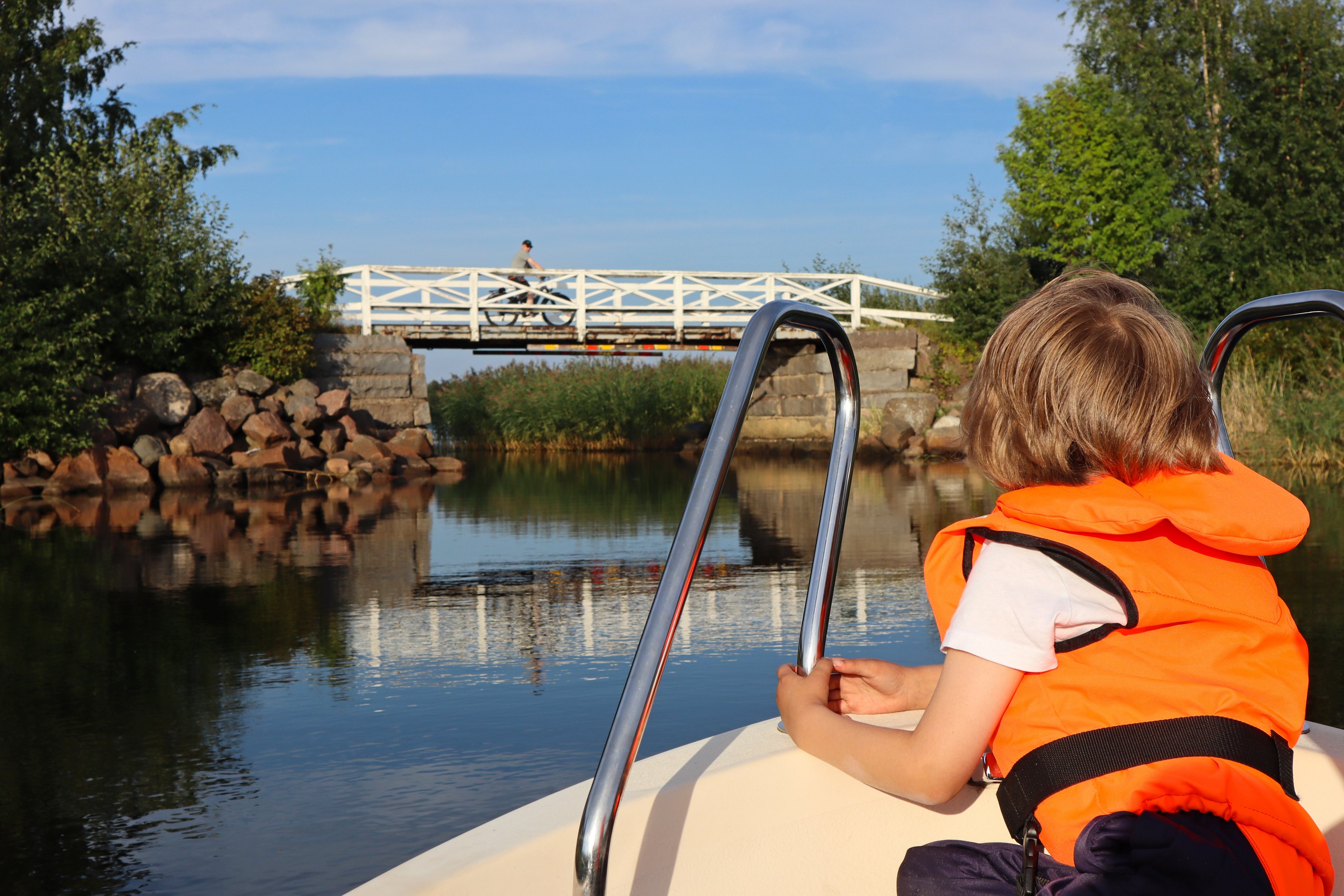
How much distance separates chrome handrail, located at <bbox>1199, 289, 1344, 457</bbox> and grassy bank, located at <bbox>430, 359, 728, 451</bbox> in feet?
67.3

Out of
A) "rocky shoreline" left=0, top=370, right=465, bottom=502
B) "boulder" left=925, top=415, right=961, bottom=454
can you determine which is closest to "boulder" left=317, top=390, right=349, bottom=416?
"rocky shoreline" left=0, top=370, right=465, bottom=502

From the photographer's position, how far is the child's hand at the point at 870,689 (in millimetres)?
1634

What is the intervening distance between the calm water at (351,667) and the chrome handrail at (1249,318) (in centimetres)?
177

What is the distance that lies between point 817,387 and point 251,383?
1122cm

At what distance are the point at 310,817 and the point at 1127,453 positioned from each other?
2192 mm

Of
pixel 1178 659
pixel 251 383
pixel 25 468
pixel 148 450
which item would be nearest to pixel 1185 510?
pixel 1178 659

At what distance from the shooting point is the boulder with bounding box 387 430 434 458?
16.8m

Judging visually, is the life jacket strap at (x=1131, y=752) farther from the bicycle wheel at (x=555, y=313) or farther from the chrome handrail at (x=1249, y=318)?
the bicycle wheel at (x=555, y=313)

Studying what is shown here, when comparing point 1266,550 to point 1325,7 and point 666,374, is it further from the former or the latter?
point 1325,7

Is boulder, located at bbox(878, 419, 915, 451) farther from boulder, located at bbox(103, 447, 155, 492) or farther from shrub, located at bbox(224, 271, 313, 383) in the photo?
boulder, located at bbox(103, 447, 155, 492)

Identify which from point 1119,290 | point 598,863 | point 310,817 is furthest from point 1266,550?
point 310,817

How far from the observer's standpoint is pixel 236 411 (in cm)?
1493

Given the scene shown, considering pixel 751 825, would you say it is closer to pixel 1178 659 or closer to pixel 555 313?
pixel 1178 659

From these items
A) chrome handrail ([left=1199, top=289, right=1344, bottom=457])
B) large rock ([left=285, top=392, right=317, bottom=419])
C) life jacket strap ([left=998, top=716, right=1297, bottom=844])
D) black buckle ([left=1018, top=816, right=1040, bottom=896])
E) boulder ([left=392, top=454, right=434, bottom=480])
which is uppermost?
large rock ([left=285, top=392, right=317, bottom=419])
